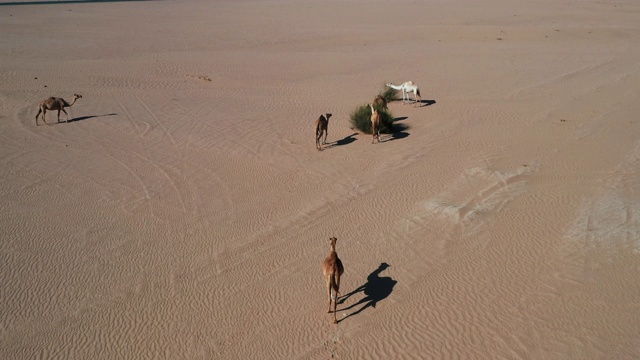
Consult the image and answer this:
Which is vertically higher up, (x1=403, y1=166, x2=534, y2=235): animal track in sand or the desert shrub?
the desert shrub

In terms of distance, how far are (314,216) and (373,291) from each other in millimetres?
3280

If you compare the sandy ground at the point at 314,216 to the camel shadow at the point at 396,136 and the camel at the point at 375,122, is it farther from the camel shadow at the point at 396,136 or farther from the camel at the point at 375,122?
the camel at the point at 375,122

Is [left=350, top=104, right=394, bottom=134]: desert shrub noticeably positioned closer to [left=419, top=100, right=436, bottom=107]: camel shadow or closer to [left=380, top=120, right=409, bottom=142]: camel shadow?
[left=380, top=120, right=409, bottom=142]: camel shadow

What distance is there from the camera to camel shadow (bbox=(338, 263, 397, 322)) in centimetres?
884

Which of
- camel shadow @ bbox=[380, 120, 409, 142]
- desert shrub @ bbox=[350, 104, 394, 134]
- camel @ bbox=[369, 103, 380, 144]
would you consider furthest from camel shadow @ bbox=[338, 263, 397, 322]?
desert shrub @ bbox=[350, 104, 394, 134]

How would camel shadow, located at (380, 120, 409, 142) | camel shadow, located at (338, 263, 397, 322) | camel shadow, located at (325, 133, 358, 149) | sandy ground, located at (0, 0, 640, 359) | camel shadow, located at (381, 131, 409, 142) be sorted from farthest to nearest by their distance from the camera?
1. camel shadow, located at (380, 120, 409, 142)
2. camel shadow, located at (381, 131, 409, 142)
3. camel shadow, located at (325, 133, 358, 149)
4. camel shadow, located at (338, 263, 397, 322)
5. sandy ground, located at (0, 0, 640, 359)

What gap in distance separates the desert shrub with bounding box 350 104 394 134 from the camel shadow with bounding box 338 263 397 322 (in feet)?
28.5

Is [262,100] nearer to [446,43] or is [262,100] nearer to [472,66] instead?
[472,66]

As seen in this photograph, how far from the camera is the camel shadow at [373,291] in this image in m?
8.84

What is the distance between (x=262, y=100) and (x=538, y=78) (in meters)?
13.4

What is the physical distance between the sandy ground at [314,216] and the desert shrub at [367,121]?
0.34 meters

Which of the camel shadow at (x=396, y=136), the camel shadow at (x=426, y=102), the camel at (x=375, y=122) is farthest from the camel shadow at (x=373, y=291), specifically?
the camel shadow at (x=426, y=102)

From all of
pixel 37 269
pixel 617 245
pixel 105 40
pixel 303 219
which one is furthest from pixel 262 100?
pixel 105 40

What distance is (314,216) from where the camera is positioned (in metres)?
12.1
